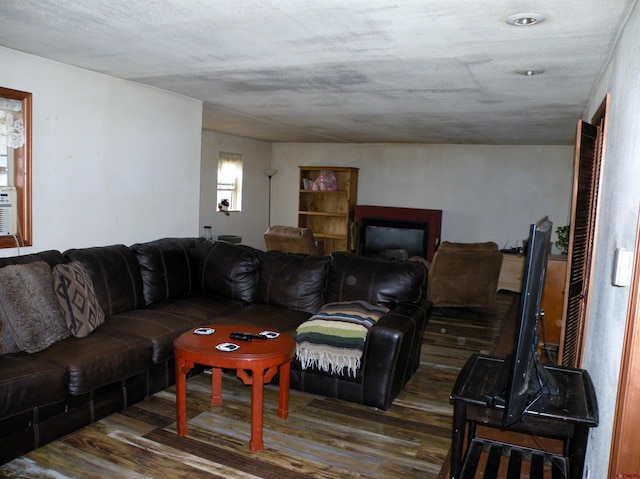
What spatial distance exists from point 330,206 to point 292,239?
2865 mm

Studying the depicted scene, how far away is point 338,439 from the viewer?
2.98 meters

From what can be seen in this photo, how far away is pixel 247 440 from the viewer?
2.92 m

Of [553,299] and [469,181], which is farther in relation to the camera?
[469,181]

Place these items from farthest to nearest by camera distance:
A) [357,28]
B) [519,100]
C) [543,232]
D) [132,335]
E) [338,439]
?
[519,100], [132,335], [338,439], [357,28], [543,232]

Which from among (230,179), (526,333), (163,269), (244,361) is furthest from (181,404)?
(230,179)

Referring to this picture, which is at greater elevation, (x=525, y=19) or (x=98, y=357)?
(x=525, y=19)

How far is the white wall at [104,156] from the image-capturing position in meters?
3.56

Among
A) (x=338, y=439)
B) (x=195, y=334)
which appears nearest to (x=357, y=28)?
(x=195, y=334)

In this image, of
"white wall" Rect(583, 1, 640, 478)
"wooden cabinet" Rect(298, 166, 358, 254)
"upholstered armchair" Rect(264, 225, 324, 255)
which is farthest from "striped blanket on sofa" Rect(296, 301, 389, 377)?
"wooden cabinet" Rect(298, 166, 358, 254)

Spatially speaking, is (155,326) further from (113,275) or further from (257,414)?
(257,414)

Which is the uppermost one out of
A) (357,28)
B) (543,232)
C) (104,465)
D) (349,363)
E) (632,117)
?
(357,28)

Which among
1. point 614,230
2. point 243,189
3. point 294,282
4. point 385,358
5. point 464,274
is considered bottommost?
point 385,358

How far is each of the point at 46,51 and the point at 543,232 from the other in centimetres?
317

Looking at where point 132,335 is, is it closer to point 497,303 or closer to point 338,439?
point 338,439
